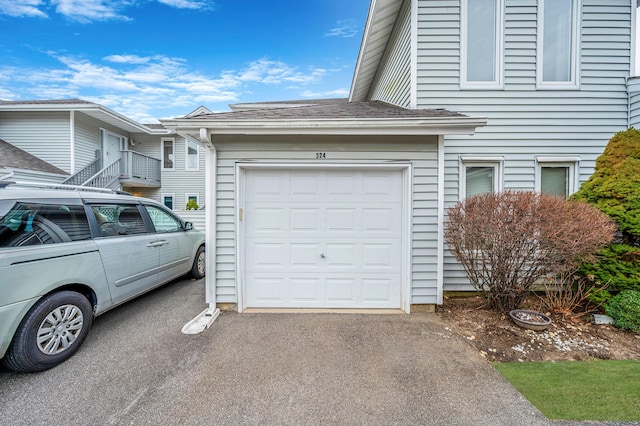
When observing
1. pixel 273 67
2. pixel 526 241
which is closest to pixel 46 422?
pixel 526 241

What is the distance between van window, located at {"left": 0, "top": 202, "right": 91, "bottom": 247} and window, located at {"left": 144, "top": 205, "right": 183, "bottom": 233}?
1.32m

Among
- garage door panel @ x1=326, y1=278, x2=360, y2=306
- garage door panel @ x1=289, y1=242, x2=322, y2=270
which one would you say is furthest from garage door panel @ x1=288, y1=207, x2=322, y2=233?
garage door panel @ x1=326, y1=278, x2=360, y2=306

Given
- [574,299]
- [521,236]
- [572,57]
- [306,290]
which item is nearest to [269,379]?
[306,290]

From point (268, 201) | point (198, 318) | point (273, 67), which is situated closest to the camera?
point (198, 318)

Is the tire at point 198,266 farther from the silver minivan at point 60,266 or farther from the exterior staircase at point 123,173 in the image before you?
the exterior staircase at point 123,173

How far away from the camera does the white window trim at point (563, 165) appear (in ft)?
16.1

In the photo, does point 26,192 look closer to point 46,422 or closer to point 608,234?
point 46,422

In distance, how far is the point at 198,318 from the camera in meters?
3.78

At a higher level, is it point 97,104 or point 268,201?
point 97,104

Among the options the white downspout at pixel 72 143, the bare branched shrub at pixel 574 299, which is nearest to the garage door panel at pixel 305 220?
the bare branched shrub at pixel 574 299

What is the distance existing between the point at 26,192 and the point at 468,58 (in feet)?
22.3

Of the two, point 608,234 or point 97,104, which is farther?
point 97,104

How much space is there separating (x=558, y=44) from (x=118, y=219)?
8165 millimetres

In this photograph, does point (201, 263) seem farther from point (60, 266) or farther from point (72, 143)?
point (72, 143)
